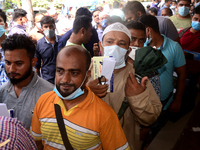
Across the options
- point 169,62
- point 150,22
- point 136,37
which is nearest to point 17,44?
point 136,37

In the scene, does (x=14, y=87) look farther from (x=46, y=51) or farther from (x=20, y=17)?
(x=20, y=17)

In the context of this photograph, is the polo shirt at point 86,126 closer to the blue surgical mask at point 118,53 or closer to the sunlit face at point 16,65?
the blue surgical mask at point 118,53

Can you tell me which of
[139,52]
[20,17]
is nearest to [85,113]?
[139,52]

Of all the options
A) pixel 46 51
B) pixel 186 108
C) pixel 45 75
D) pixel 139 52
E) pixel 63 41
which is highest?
pixel 139 52

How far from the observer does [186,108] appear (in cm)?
348

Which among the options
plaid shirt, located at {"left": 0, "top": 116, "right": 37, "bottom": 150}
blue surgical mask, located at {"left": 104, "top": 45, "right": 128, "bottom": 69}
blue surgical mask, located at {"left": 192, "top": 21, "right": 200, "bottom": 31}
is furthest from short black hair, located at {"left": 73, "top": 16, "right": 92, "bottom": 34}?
plaid shirt, located at {"left": 0, "top": 116, "right": 37, "bottom": 150}

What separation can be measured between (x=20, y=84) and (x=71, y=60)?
0.90 m

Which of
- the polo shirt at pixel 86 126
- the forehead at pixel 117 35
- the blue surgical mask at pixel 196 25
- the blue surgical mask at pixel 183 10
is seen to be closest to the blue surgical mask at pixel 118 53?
the forehead at pixel 117 35

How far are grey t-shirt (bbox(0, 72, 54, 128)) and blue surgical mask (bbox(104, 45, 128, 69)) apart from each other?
81 cm

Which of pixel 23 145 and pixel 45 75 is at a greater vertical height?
pixel 23 145

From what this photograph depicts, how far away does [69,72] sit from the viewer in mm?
1274

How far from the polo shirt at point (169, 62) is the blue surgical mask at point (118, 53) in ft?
2.99

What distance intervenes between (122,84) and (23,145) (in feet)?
3.32

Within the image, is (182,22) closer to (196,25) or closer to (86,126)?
(196,25)
